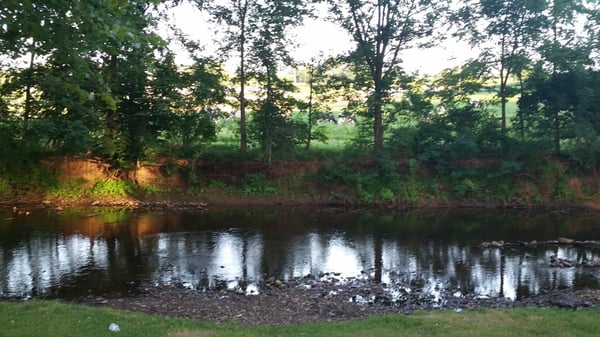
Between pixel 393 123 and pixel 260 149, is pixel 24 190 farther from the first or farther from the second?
pixel 393 123

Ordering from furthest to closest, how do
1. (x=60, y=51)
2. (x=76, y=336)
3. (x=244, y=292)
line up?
(x=244, y=292) → (x=76, y=336) → (x=60, y=51)

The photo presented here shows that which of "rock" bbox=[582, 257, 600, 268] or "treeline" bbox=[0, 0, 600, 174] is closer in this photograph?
"rock" bbox=[582, 257, 600, 268]

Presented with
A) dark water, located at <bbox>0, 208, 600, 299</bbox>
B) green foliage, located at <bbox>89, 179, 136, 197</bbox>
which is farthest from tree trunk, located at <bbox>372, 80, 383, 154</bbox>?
green foliage, located at <bbox>89, 179, 136, 197</bbox>

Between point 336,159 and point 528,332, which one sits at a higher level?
point 336,159

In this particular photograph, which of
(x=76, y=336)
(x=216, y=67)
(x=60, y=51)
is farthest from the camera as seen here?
(x=216, y=67)

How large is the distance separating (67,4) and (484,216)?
2220 cm

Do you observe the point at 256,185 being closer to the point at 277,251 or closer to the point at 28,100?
the point at 277,251

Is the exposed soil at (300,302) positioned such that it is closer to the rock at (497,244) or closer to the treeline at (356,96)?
the rock at (497,244)

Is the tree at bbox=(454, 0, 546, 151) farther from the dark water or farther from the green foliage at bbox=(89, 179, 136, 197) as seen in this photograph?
the green foliage at bbox=(89, 179, 136, 197)

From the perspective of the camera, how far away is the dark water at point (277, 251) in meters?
13.9

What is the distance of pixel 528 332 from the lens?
8.46 m

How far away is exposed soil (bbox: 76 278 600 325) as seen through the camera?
36.2 feet

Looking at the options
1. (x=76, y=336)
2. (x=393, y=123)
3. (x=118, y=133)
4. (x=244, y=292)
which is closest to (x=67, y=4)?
(x=76, y=336)

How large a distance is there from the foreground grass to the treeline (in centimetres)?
Result: 1608
